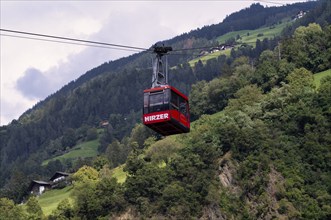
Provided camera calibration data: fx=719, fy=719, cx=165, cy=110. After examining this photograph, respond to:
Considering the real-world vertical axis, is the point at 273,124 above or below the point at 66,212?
above

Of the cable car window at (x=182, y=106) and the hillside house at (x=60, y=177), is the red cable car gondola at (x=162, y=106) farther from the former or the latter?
the hillside house at (x=60, y=177)

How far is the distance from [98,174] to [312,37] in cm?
5550

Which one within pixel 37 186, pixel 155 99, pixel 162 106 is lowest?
pixel 37 186

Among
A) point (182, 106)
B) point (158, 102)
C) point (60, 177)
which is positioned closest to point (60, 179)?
point (60, 177)

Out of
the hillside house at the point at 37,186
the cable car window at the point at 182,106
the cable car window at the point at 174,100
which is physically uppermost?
the cable car window at the point at 174,100

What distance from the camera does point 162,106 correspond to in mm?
45219

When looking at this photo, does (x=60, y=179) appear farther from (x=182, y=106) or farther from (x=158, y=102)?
(x=158, y=102)

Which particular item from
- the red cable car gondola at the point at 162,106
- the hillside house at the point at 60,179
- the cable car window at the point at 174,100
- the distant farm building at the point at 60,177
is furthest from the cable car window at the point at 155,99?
the distant farm building at the point at 60,177

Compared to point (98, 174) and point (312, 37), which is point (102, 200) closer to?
point (98, 174)

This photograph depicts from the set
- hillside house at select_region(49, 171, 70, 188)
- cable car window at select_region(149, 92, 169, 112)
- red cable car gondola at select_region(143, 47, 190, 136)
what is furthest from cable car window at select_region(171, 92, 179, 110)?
hillside house at select_region(49, 171, 70, 188)

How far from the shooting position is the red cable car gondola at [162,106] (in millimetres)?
45219

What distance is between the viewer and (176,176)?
110m

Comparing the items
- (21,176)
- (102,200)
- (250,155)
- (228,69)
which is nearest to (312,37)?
(228,69)

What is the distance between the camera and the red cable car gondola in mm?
45219
